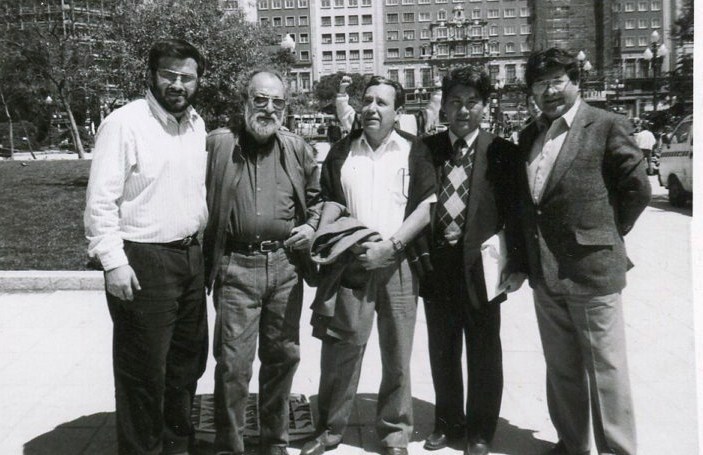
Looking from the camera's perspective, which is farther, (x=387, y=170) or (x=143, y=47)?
(x=143, y=47)

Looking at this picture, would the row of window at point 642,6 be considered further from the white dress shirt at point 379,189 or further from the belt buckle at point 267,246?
the belt buckle at point 267,246

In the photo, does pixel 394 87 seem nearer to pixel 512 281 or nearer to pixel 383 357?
pixel 512 281

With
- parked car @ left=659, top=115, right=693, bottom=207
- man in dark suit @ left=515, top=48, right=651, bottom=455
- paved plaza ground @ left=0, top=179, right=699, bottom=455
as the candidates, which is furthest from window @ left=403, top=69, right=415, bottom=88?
man in dark suit @ left=515, top=48, right=651, bottom=455

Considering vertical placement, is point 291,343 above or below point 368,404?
above

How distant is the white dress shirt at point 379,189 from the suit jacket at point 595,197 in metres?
0.75

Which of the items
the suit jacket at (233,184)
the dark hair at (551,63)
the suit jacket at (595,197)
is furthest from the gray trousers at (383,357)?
the dark hair at (551,63)

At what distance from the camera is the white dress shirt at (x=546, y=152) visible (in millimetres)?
3449

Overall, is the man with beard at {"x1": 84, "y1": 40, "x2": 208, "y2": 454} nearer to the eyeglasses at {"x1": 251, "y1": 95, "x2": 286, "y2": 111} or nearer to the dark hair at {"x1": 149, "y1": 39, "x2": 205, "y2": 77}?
the dark hair at {"x1": 149, "y1": 39, "x2": 205, "y2": 77}

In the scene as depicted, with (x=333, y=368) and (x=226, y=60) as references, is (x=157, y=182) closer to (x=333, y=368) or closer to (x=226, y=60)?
(x=333, y=368)

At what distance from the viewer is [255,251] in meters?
3.59

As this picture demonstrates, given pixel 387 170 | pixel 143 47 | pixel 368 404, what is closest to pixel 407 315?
pixel 387 170

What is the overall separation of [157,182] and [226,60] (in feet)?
40.5

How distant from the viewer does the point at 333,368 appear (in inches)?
149

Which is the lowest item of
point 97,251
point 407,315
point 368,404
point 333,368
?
point 368,404
